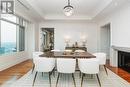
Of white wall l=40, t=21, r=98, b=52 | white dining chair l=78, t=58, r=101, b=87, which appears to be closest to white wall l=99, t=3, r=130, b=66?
white dining chair l=78, t=58, r=101, b=87

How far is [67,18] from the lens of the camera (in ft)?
30.5

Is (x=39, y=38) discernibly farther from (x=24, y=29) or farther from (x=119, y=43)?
(x=119, y=43)

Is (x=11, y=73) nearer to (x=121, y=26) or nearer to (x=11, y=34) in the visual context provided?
(x=11, y=34)

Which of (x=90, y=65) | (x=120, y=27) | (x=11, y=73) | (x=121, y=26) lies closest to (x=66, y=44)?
(x=120, y=27)

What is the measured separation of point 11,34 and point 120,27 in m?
4.94

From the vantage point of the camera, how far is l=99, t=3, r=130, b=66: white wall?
5.30m

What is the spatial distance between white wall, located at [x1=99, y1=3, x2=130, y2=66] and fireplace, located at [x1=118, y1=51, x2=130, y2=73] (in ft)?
1.11

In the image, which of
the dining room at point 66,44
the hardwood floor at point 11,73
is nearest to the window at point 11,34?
the dining room at point 66,44

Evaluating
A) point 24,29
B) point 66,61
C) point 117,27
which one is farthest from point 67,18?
point 66,61

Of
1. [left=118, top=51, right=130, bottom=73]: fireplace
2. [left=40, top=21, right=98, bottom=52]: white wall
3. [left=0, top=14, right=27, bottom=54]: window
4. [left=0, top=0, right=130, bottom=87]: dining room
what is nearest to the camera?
[left=0, top=0, right=130, bottom=87]: dining room

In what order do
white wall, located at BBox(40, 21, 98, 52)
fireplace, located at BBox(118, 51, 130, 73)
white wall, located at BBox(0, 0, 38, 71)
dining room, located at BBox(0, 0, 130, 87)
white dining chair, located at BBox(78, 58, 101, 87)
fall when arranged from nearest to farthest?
white dining chair, located at BBox(78, 58, 101, 87)
dining room, located at BBox(0, 0, 130, 87)
fireplace, located at BBox(118, 51, 130, 73)
white wall, located at BBox(0, 0, 38, 71)
white wall, located at BBox(40, 21, 98, 52)

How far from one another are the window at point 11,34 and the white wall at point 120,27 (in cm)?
465

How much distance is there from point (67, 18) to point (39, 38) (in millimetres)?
2541

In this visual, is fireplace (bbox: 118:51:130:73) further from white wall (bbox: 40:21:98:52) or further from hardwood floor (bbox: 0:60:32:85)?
white wall (bbox: 40:21:98:52)
